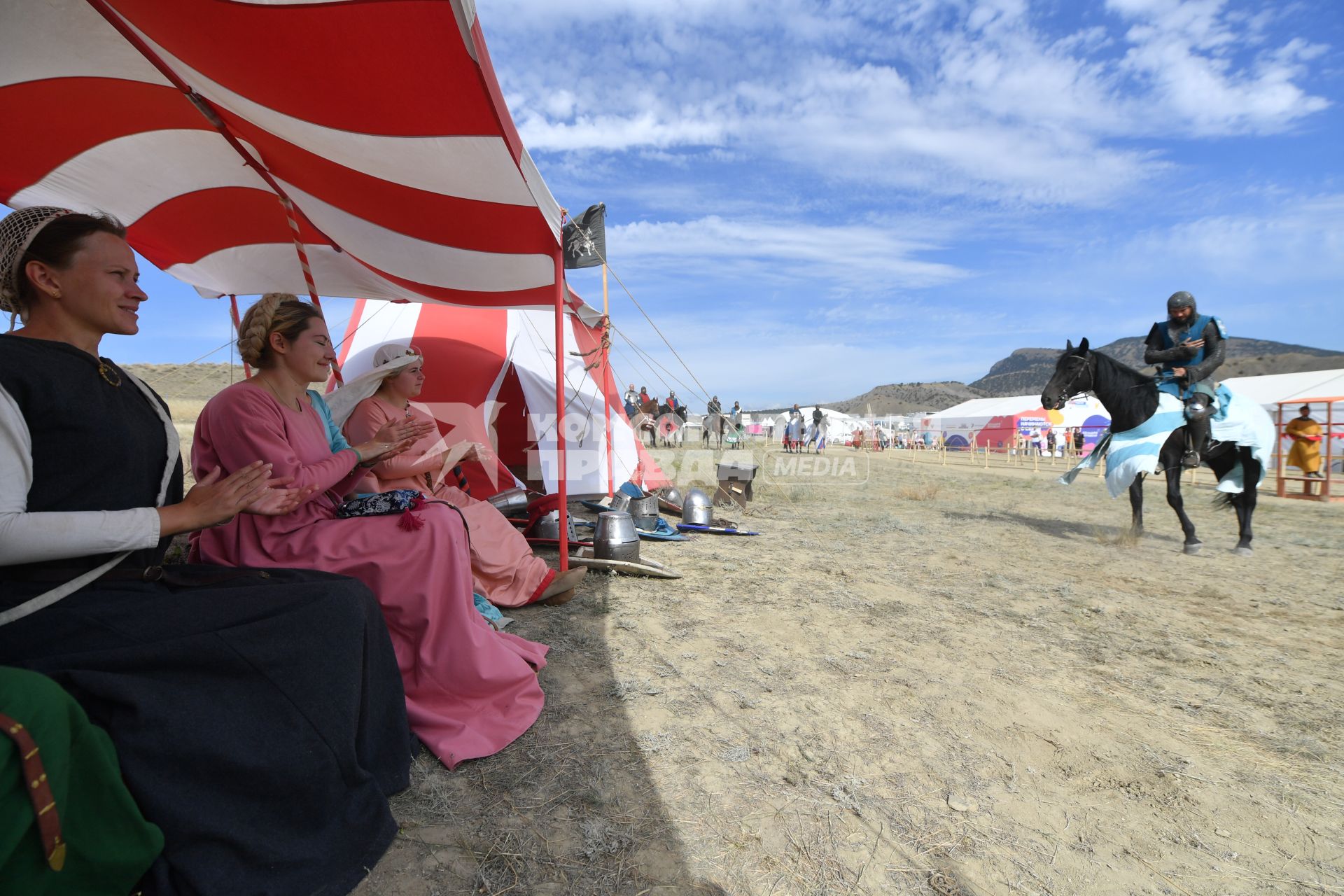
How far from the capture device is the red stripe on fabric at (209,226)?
4043 millimetres

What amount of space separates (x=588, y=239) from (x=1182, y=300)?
19.8 feet

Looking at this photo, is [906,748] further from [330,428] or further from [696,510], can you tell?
[696,510]

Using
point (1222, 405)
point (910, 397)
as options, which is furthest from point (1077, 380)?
point (910, 397)

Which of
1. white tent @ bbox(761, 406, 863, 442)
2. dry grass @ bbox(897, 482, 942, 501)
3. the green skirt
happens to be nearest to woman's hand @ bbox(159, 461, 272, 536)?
the green skirt

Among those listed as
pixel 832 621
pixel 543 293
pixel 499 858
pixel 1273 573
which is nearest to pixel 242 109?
pixel 543 293

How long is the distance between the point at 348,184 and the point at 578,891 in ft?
11.6

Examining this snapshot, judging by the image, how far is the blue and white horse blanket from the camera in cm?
598

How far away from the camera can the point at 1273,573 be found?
203 inches

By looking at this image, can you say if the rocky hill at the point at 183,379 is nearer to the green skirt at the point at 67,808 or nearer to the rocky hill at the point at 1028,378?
the green skirt at the point at 67,808

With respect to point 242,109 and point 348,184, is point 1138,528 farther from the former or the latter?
point 242,109

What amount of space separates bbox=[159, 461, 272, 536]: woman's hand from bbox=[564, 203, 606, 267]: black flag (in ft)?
8.26

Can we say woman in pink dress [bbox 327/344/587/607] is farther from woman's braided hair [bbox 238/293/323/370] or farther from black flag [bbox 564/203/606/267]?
black flag [bbox 564/203/606/267]

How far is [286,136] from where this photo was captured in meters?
3.11

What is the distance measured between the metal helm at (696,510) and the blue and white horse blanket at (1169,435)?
154 inches
